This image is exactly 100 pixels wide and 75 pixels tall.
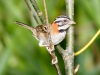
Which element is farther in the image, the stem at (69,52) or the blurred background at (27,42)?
the blurred background at (27,42)

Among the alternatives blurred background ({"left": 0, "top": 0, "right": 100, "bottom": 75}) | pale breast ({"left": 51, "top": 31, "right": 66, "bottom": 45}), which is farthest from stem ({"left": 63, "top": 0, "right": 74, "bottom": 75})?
blurred background ({"left": 0, "top": 0, "right": 100, "bottom": 75})

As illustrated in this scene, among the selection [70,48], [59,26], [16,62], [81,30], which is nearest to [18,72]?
[16,62]

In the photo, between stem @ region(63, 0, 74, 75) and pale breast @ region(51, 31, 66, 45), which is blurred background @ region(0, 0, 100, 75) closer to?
pale breast @ region(51, 31, 66, 45)

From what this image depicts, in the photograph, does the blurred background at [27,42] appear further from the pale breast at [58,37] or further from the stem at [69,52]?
the stem at [69,52]

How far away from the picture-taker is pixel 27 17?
11.1ft

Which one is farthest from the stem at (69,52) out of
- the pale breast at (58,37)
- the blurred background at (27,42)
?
the blurred background at (27,42)

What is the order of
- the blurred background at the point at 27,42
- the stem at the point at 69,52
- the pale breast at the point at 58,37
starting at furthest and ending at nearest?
the blurred background at the point at 27,42
the pale breast at the point at 58,37
the stem at the point at 69,52

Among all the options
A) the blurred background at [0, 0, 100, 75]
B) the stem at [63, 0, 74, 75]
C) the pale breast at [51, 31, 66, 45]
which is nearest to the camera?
the stem at [63, 0, 74, 75]

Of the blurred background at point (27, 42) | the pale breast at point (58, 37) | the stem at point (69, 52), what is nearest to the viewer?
the stem at point (69, 52)

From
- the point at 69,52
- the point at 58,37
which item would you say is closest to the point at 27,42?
the point at 58,37

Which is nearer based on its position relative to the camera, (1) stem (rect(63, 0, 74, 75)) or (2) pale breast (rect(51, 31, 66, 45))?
(1) stem (rect(63, 0, 74, 75))

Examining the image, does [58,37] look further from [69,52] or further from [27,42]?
[27,42]

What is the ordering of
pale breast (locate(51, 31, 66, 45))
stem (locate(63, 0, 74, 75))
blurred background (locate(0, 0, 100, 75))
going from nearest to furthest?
stem (locate(63, 0, 74, 75)), pale breast (locate(51, 31, 66, 45)), blurred background (locate(0, 0, 100, 75))

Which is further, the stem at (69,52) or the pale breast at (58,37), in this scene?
the pale breast at (58,37)
